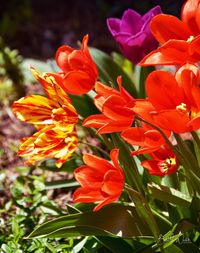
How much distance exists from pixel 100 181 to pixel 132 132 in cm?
14

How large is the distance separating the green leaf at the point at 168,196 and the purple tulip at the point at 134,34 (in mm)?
418

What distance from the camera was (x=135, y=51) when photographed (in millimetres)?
1865

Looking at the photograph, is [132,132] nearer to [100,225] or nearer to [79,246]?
[100,225]

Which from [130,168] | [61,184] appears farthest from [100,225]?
[61,184]

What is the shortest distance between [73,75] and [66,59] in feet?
0.37

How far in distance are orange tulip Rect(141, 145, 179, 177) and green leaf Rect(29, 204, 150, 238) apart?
0.19 meters

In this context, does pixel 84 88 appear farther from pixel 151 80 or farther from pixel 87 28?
pixel 87 28

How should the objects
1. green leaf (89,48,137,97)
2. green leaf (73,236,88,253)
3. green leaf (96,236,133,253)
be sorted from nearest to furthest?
green leaf (96,236,133,253) < green leaf (73,236,88,253) < green leaf (89,48,137,97)

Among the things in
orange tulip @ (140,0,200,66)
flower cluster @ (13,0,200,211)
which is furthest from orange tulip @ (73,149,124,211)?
orange tulip @ (140,0,200,66)

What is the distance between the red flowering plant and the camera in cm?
149

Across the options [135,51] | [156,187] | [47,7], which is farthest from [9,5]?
[156,187]

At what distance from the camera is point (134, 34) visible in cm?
193

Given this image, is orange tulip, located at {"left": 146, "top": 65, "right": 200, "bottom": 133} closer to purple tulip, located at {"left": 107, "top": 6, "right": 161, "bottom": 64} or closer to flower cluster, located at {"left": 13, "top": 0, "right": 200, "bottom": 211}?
flower cluster, located at {"left": 13, "top": 0, "right": 200, "bottom": 211}

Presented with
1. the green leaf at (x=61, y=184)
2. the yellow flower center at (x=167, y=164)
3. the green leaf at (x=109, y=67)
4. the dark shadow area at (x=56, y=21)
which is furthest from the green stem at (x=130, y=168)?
the dark shadow area at (x=56, y=21)
